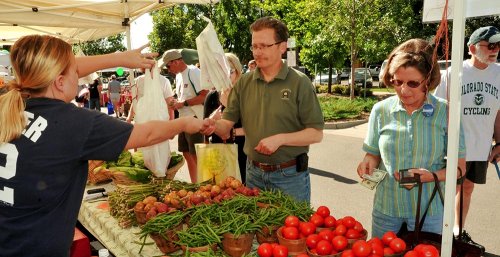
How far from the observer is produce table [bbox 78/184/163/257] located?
8.10 ft

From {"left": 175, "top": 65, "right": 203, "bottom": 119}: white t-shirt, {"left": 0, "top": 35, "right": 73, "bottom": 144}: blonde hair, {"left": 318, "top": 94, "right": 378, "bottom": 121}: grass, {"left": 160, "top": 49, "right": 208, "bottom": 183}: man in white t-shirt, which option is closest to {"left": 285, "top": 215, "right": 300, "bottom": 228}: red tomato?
{"left": 0, "top": 35, "right": 73, "bottom": 144}: blonde hair

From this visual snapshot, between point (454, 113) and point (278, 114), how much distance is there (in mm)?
1423

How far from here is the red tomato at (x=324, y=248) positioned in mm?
1854

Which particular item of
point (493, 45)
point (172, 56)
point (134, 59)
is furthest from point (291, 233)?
point (172, 56)

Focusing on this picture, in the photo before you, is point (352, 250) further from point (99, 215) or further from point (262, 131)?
point (99, 215)

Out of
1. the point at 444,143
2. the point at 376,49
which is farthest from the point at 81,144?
the point at 376,49

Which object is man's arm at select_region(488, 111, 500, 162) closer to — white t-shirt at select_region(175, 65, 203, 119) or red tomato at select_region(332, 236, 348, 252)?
red tomato at select_region(332, 236, 348, 252)

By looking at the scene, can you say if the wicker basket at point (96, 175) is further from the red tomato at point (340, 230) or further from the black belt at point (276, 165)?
the red tomato at point (340, 230)

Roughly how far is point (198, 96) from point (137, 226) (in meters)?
3.40

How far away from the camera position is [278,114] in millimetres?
2889

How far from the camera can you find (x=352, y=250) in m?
1.82

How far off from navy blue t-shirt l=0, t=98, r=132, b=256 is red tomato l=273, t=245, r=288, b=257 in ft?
2.80

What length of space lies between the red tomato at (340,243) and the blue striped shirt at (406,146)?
2.35 feet

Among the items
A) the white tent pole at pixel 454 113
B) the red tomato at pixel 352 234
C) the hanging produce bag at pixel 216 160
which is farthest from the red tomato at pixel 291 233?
the hanging produce bag at pixel 216 160
